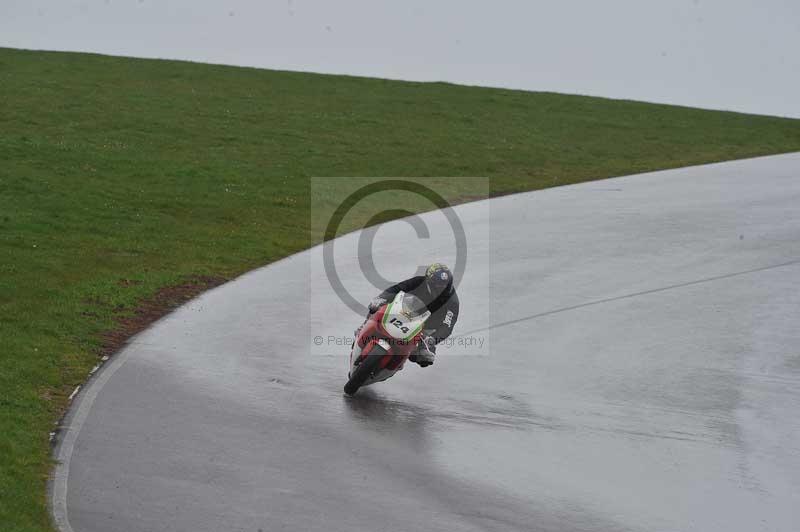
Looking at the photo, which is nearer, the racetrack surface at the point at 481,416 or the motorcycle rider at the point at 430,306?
the racetrack surface at the point at 481,416

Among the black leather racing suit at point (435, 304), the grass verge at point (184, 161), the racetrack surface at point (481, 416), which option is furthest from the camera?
the grass verge at point (184, 161)

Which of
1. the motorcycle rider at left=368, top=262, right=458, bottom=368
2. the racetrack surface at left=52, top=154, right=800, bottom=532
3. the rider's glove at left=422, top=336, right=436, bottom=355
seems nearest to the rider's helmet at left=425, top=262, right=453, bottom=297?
the motorcycle rider at left=368, top=262, right=458, bottom=368

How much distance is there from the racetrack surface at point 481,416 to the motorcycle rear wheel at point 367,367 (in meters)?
0.29

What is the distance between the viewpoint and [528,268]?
2138cm

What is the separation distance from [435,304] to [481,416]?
5.30ft

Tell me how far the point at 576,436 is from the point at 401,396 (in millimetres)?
2428

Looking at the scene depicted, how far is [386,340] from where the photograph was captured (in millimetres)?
13367

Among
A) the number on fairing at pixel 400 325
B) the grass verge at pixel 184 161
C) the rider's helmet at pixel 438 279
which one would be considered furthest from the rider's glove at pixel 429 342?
the grass verge at pixel 184 161

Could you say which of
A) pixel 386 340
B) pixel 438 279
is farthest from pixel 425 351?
pixel 438 279

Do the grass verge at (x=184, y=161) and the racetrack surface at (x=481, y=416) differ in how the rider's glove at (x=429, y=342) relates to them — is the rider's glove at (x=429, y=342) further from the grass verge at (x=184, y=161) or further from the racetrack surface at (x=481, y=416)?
the grass verge at (x=184, y=161)

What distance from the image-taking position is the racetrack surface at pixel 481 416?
33.6ft

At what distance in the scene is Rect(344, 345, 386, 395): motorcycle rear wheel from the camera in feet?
43.5

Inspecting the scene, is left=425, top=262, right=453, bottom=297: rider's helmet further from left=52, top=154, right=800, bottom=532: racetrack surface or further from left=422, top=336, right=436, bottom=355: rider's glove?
left=52, top=154, right=800, bottom=532: racetrack surface

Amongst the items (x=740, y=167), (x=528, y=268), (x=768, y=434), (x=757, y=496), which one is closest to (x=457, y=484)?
(x=757, y=496)
